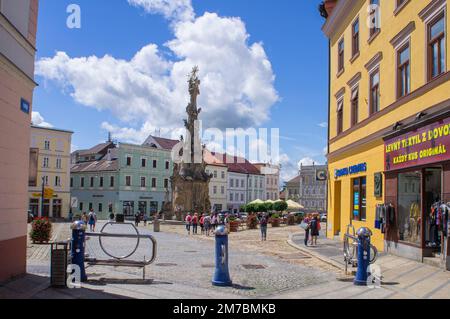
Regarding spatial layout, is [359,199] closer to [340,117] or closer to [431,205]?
[340,117]

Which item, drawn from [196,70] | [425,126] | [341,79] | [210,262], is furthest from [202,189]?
[425,126]

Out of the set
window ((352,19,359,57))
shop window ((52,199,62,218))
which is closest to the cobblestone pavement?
window ((352,19,359,57))

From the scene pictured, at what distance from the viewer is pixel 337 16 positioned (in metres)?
23.5

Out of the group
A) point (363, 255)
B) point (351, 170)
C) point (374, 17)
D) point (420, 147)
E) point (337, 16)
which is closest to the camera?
point (363, 255)

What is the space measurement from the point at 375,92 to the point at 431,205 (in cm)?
640

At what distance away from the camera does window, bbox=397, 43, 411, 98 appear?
15.4m

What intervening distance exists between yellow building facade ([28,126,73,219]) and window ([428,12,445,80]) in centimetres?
5058

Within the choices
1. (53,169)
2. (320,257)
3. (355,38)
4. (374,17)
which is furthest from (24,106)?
(53,169)

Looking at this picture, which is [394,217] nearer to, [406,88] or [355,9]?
[406,88]

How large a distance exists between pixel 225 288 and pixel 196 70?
129 feet

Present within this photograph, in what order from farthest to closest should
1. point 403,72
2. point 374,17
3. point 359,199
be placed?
point 359,199
point 374,17
point 403,72

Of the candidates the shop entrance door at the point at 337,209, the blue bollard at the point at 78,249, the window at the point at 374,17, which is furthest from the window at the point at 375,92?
the blue bollard at the point at 78,249

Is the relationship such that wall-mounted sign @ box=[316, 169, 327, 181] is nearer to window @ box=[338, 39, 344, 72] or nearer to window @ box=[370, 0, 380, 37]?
window @ box=[338, 39, 344, 72]

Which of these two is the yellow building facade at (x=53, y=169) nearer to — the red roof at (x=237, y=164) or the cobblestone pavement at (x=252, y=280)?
the red roof at (x=237, y=164)
